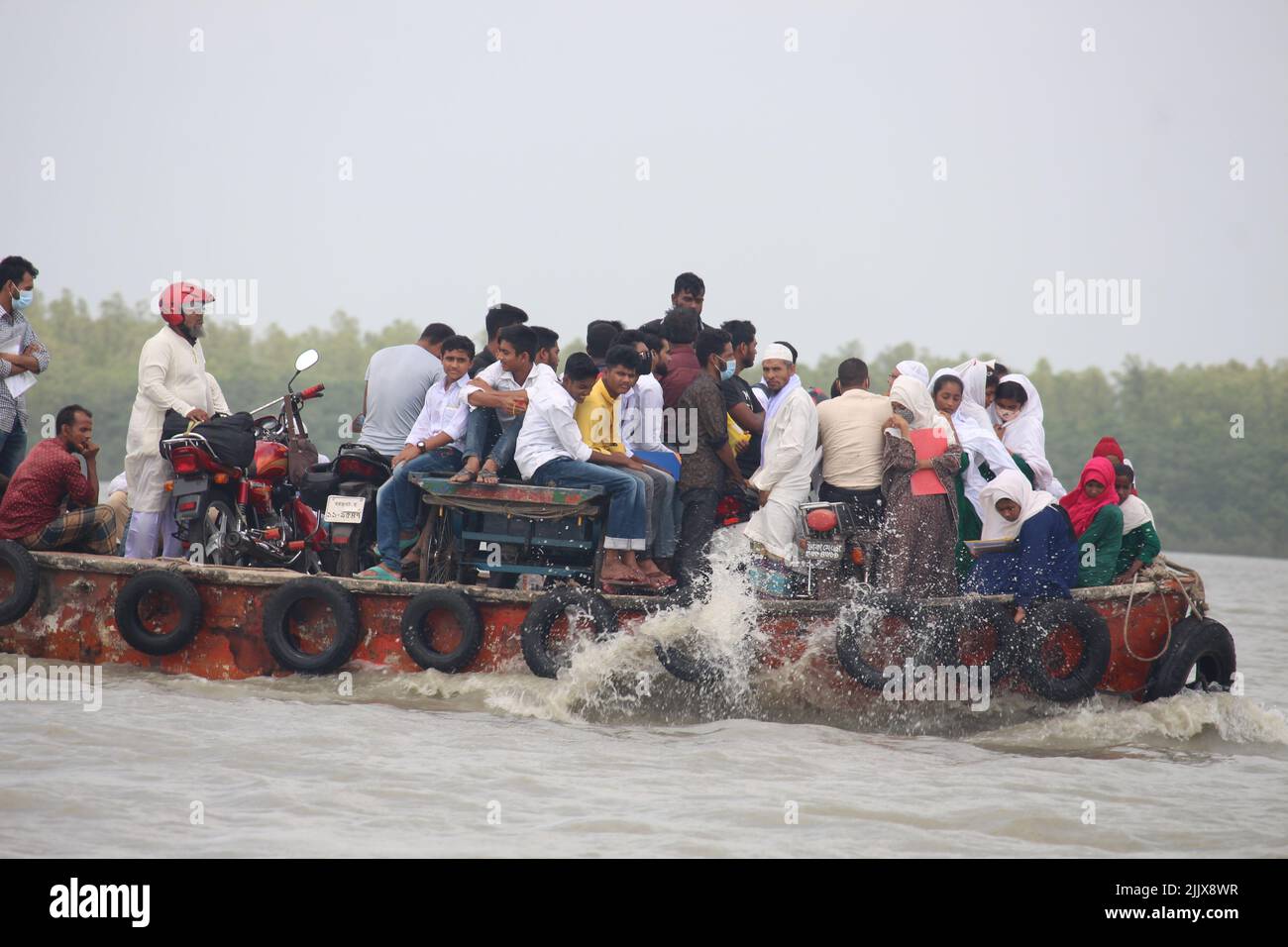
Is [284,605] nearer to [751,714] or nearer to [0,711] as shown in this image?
[0,711]

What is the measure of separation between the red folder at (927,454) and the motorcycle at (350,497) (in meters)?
2.90

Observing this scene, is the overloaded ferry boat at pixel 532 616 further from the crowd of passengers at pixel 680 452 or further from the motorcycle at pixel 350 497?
the motorcycle at pixel 350 497

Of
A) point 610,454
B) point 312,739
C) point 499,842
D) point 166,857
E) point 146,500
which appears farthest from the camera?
point 146,500

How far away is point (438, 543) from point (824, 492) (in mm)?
2066

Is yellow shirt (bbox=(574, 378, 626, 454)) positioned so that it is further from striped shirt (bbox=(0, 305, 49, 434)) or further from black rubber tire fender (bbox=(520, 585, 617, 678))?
striped shirt (bbox=(0, 305, 49, 434))

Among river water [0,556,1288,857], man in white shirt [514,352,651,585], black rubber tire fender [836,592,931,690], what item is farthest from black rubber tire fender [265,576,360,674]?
black rubber tire fender [836,592,931,690]

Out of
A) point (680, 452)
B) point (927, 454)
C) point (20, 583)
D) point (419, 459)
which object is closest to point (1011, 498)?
point (927, 454)

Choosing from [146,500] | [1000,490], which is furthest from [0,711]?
[1000,490]

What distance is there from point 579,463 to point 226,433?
6.28ft

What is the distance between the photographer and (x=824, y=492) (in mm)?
8109

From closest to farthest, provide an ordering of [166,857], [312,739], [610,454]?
1. [166,857]
2. [312,739]
3. [610,454]

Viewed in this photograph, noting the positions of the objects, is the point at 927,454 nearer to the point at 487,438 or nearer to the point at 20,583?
the point at 487,438

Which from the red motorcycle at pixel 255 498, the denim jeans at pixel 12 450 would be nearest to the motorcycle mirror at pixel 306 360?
the red motorcycle at pixel 255 498

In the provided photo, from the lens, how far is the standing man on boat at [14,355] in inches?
340
